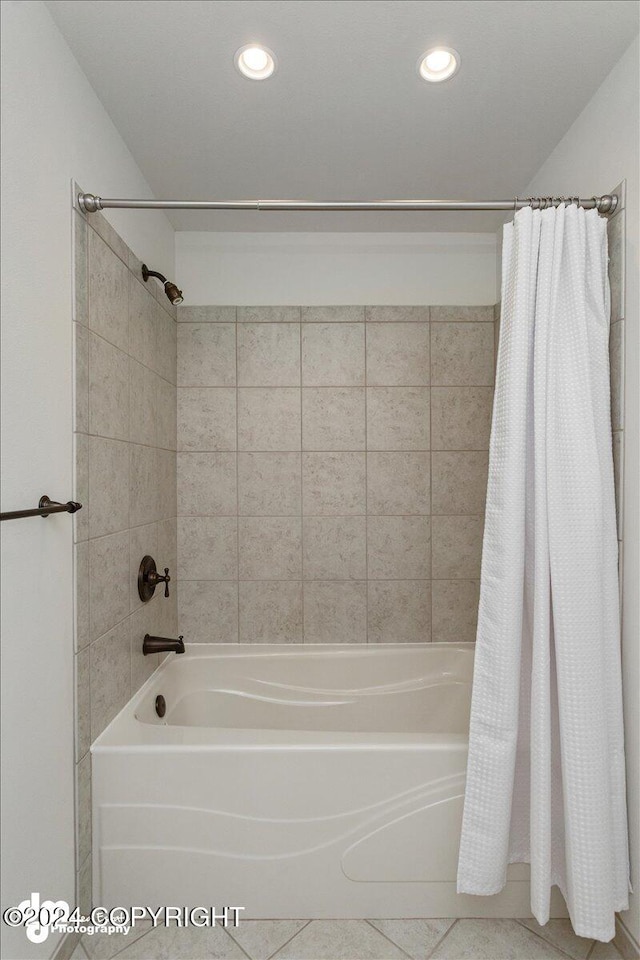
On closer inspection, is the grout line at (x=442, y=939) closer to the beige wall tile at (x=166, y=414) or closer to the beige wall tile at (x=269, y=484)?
the beige wall tile at (x=269, y=484)

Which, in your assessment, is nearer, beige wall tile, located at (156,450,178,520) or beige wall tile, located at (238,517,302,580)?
beige wall tile, located at (156,450,178,520)

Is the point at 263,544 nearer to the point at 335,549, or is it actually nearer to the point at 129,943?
the point at 335,549

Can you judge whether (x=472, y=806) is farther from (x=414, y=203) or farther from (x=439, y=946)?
(x=414, y=203)

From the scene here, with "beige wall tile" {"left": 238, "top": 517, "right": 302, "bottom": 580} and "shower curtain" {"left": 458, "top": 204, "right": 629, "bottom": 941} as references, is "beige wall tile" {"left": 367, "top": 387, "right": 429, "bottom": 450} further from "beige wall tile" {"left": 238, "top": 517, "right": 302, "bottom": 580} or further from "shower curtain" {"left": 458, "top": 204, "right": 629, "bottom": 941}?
"shower curtain" {"left": 458, "top": 204, "right": 629, "bottom": 941}

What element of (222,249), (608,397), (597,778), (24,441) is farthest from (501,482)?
(222,249)

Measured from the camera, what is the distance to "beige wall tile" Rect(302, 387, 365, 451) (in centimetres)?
268

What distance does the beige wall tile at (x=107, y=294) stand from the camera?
1.70 meters

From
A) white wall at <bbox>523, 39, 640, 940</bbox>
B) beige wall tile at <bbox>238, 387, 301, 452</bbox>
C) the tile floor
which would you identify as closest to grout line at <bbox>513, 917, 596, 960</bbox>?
the tile floor

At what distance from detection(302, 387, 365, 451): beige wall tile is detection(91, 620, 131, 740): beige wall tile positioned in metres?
1.19

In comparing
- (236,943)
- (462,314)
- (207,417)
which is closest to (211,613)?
(207,417)

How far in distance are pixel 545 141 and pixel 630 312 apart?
2.75ft

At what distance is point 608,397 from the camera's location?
5.08 ft

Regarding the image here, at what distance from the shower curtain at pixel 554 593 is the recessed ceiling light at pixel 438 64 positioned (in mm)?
482

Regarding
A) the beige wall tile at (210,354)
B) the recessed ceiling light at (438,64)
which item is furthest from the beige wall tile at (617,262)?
the beige wall tile at (210,354)
